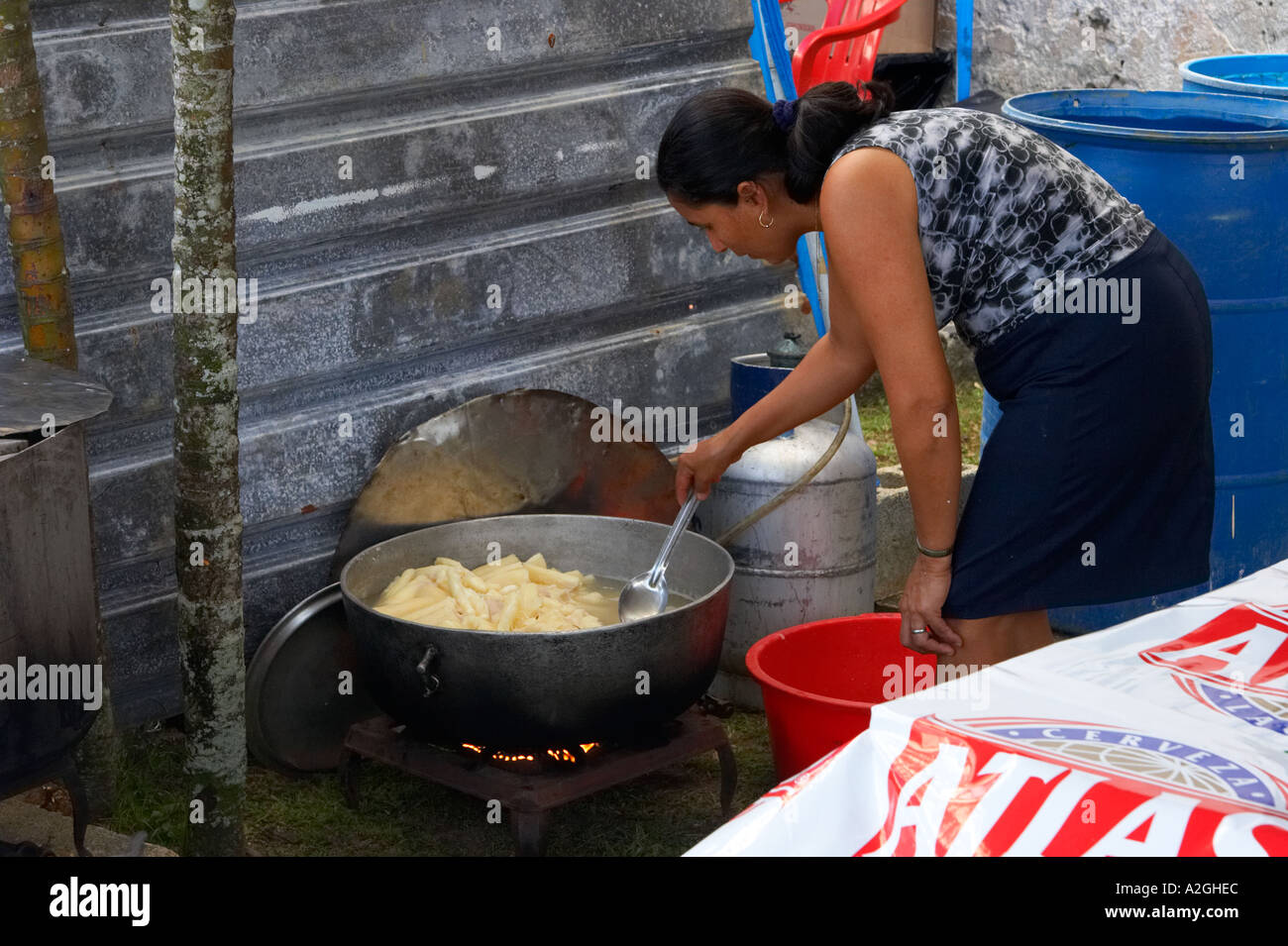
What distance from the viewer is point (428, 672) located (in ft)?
10.4

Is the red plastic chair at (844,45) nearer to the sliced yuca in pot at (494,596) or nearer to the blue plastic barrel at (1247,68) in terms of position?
the blue plastic barrel at (1247,68)

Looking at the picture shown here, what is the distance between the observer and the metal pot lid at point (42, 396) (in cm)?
253

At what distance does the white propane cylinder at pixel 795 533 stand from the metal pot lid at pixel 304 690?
1.16 meters

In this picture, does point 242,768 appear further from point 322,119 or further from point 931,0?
point 931,0

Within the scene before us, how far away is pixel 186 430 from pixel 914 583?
1545 mm

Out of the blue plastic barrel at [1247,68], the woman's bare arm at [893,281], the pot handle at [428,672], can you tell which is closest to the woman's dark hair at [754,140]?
the woman's bare arm at [893,281]

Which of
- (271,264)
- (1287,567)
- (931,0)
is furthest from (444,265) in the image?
(931,0)

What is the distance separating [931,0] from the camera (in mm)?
7809

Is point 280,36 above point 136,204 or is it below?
above

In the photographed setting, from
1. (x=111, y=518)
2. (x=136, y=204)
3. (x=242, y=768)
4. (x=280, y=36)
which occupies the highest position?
(x=280, y=36)

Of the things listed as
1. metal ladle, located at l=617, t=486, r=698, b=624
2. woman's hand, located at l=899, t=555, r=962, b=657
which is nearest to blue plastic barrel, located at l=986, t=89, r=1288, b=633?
woman's hand, located at l=899, t=555, r=962, b=657

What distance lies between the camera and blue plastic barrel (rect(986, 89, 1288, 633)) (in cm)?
404

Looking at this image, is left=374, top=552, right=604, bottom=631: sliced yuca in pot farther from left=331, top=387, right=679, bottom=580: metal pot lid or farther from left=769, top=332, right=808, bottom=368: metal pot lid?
left=769, top=332, right=808, bottom=368: metal pot lid

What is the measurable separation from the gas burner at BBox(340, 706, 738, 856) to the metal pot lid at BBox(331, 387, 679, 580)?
1.90ft
